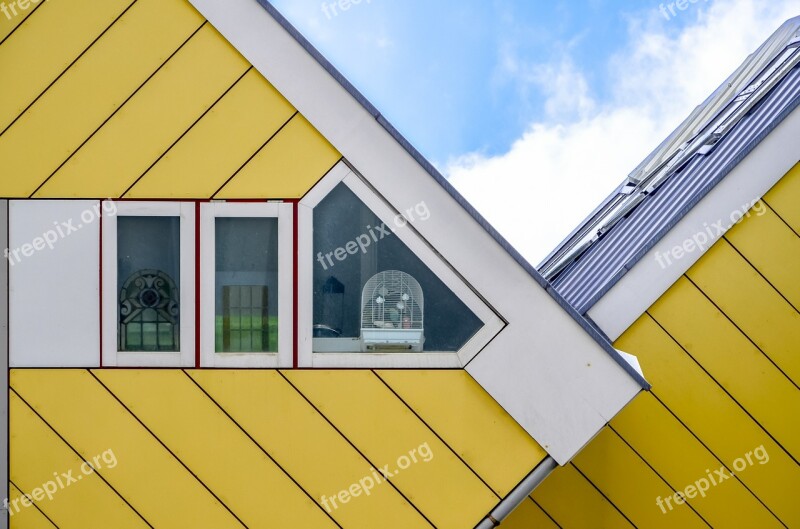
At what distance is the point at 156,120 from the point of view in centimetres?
339

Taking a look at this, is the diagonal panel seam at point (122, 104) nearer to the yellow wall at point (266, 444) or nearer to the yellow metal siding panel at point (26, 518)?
the yellow wall at point (266, 444)

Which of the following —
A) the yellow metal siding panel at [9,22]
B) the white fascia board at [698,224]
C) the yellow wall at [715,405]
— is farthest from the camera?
the yellow wall at [715,405]

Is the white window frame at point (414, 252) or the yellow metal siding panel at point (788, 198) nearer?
the white window frame at point (414, 252)

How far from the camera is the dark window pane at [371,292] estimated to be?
3.38 meters

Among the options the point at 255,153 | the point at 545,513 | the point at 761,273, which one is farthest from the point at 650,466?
the point at 255,153

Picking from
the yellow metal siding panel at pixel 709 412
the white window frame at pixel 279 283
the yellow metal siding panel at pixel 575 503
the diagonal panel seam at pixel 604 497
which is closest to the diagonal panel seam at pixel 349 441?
the white window frame at pixel 279 283

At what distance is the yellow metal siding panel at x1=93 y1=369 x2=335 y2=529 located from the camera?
3.42 metres

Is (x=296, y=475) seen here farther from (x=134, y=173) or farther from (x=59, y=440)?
(x=134, y=173)

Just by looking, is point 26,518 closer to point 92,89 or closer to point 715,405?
point 92,89

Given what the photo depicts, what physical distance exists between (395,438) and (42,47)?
93.2 inches

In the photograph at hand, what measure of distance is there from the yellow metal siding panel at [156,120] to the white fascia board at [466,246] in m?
0.12

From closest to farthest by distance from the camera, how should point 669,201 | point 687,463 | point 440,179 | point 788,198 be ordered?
point 440,179, point 788,198, point 687,463, point 669,201

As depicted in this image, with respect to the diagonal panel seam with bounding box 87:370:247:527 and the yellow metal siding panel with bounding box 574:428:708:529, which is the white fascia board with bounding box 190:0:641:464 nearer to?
the yellow metal siding panel with bounding box 574:428:708:529

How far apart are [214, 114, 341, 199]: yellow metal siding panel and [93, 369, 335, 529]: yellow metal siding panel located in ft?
2.93
